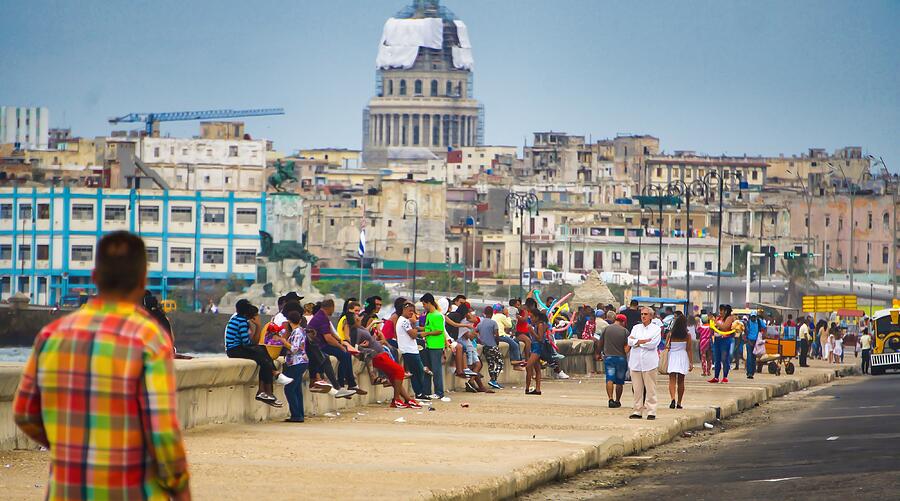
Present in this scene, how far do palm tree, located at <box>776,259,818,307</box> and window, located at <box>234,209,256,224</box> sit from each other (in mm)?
37951

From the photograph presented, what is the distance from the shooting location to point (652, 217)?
7116 inches

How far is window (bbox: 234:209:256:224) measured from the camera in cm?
13075

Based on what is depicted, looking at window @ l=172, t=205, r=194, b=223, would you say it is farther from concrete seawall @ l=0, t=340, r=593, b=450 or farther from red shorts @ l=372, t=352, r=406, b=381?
concrete seawall @ l=0, t=340, r=593, b=450

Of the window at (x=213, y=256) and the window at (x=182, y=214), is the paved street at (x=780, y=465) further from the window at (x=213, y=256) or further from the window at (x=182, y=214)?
the window at (x=213, y=256)

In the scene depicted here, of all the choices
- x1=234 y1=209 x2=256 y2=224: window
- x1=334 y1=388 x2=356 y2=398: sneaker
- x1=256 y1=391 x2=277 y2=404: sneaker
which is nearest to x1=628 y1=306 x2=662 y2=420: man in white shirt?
x1=334 y1=388 x2=356 y2=398: sneaker

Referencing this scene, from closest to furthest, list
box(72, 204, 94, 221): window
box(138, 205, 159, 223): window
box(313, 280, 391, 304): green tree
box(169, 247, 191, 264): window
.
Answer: box(169, 247, 191, 264): window < box(72, 204, 94, 221): window < box(138, 205, 159, 223): window < box(313, 280, 391, 304): green tree

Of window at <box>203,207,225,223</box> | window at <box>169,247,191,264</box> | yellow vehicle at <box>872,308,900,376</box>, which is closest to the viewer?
yellow vehicle at <box>872,308,900,376</box>

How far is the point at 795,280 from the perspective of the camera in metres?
140

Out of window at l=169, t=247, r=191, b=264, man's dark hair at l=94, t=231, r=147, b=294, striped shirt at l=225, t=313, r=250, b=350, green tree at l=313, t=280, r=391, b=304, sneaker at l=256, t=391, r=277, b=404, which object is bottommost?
green tree at l=313, t=280, r=391, b=304

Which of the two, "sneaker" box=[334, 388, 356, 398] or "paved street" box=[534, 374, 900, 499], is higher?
"sneaker" box=[334, 388, 356, 398]

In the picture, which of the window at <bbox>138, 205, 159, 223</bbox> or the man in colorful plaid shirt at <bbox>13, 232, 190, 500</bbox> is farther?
the window at <bbox>138, 205, 159, 223</bbox>

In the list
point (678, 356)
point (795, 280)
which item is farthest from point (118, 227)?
point (678, 356)

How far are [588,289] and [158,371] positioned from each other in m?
65.5

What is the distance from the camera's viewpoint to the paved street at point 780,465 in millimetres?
13133
